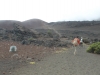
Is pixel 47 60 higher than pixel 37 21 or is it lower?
lower

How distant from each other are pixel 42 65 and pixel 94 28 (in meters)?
55.2

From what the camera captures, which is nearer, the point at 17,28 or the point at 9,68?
the point at 9,68

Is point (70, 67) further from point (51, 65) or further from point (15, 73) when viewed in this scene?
point (15, 73)

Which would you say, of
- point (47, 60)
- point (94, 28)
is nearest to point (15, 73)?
point (47, 60)

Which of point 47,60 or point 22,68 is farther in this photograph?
point 47,60

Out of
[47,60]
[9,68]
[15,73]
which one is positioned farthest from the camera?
[47,60]

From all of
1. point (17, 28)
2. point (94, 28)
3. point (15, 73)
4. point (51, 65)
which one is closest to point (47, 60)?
point (51, 65)

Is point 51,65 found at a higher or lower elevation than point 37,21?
lower

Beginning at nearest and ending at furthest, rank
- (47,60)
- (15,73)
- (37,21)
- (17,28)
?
(15,73)
(47,60)
(37,21)
(17,28)

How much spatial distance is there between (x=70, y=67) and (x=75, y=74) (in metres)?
1.52

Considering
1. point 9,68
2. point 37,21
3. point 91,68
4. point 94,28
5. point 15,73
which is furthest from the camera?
A: point 94,28

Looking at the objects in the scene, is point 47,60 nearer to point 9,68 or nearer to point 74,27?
point 9,68

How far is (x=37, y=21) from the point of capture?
15523 millimetres

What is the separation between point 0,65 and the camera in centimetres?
1200
